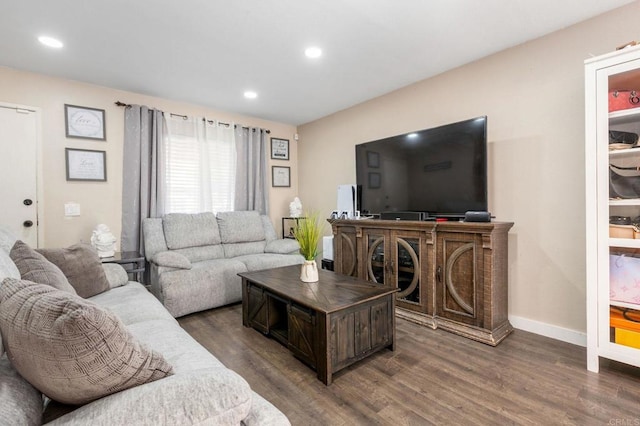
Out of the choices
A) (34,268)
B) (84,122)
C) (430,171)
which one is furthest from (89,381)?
(84,122)

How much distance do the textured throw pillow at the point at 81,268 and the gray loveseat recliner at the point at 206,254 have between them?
71cm

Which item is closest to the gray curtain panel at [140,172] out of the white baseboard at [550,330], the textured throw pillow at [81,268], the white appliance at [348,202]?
the textured throw pillow at [81,268]

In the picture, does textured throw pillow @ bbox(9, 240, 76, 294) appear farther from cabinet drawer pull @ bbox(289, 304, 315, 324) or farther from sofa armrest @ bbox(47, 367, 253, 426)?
cabinet drawer pull @ bbox(289, 304, 315, 324)

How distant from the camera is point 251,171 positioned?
176 inches

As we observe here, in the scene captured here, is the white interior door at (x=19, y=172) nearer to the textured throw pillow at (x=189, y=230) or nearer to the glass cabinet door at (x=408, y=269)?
the textured throw pillow at (x=189, y=230)

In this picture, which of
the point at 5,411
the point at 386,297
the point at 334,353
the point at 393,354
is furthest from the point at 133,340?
the point at 393,354

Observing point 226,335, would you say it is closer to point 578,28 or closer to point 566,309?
point 566,309

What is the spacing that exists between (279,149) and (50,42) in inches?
116

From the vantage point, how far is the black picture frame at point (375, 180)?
135 inches

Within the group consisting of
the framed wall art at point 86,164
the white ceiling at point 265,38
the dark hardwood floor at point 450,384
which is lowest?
the dark hardwood floor at point 450,384

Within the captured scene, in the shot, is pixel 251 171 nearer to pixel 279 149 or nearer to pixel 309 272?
pixel 279 149

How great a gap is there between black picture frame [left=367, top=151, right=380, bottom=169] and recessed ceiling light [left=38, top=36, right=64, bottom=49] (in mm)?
3018

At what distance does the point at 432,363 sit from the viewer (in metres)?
2.05

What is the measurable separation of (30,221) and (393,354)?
12.0 ft
